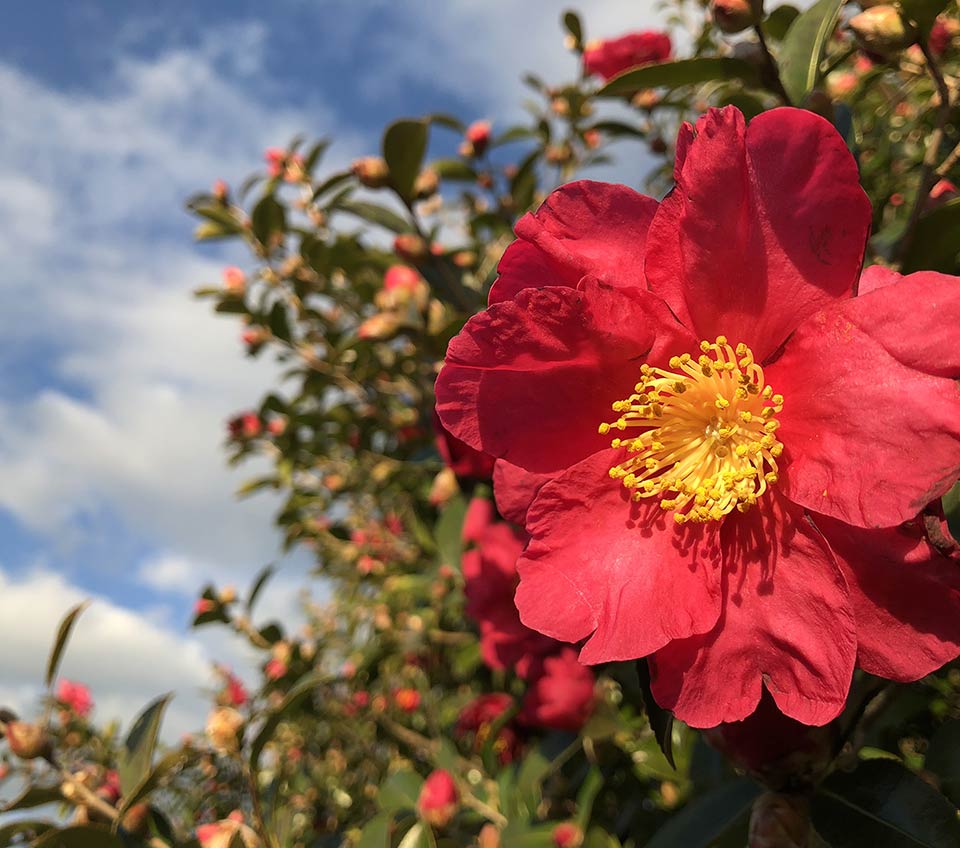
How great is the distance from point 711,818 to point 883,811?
203 mm

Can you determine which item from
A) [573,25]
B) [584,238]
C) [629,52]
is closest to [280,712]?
[584,238]

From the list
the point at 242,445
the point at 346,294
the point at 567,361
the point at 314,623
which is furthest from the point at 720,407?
the point at 314,623

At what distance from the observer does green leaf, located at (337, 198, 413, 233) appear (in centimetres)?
159

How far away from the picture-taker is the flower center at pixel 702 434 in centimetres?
77

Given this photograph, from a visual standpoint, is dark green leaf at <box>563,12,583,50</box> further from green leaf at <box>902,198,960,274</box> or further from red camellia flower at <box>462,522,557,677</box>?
green leaf at <box>902,198,960,274</box>

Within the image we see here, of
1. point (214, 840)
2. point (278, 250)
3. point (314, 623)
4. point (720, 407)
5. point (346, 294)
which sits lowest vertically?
point (314, 623)

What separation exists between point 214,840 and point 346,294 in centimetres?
171

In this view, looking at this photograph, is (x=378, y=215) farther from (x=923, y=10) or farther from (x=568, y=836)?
(x=568, y=836)

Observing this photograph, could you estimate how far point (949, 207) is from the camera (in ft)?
2.76

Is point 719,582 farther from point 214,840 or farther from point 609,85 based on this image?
point 214,840

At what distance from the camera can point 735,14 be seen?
0.92 metres

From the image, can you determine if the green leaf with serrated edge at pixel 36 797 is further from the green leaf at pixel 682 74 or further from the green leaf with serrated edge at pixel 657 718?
the green leaf at pixel 682 74

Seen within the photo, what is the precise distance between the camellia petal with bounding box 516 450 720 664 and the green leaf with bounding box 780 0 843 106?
1.57 ft

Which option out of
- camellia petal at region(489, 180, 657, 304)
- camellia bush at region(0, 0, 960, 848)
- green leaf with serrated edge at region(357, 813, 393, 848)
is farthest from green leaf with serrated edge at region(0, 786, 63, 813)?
camellia petal at region(489, 180, 657, 304)
